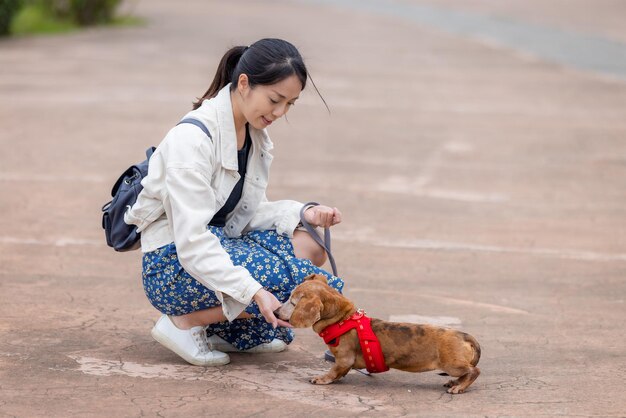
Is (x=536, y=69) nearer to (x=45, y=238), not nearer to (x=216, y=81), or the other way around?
(x=45, y=238)

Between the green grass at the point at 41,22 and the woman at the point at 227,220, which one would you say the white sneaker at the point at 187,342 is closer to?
the woman at the point at 227,220

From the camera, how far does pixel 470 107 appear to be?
12.6 m

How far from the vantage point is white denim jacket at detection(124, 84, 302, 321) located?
430cm

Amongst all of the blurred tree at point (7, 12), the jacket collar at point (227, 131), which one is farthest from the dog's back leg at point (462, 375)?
the blurred tree at point (7, 12)

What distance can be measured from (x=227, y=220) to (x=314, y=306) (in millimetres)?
768

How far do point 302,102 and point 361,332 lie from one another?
8658 millimetres

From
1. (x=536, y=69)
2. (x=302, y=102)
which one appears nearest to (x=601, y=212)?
(x=302, y=102)

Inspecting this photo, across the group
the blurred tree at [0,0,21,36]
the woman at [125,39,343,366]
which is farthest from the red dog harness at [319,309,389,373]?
the blurred tree at [0,0,21,36]

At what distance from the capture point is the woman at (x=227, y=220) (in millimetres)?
4320

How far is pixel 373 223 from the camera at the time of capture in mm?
7641

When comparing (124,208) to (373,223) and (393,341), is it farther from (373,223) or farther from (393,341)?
(373,223)

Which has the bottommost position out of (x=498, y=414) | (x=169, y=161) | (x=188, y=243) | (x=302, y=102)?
(x=302, y=102)

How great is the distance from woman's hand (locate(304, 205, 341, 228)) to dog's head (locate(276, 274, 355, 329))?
0.41 meters

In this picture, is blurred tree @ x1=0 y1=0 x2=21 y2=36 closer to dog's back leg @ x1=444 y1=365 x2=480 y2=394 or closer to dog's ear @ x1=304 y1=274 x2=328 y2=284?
dog's ear @ x1=304 y1=274 x2=328 y2=284
